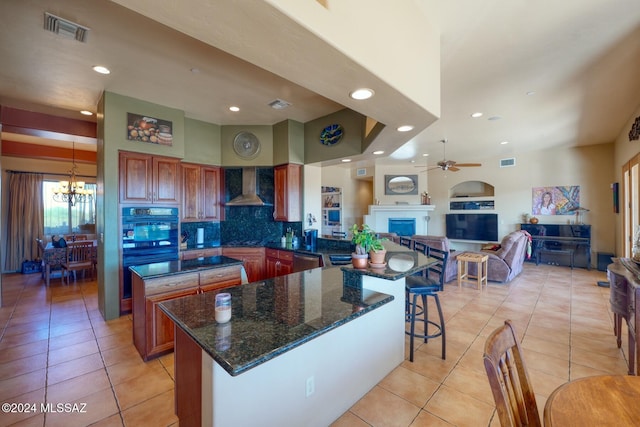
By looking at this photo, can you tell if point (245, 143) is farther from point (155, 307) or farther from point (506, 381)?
point (506, 381)

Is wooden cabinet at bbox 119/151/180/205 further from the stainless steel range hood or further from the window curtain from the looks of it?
the window curtain

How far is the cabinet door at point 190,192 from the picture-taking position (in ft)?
14.4

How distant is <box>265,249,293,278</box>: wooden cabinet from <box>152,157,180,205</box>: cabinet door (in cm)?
166

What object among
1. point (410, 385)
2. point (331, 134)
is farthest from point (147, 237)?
point (410, 385)

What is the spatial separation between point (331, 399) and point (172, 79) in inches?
138

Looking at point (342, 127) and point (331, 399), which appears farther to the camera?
point (342, 127)

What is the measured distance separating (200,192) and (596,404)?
4.83m

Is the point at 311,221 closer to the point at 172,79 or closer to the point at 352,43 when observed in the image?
the point at 172,79

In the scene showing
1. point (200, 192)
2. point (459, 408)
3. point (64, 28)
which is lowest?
point (459, 408)

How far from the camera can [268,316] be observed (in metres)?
1.47

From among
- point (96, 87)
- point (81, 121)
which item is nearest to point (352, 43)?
→ point (96, 87)

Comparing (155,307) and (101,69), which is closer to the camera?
(155,307)

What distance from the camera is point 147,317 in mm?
2436

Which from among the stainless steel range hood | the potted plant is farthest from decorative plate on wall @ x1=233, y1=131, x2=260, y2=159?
the potted plant
